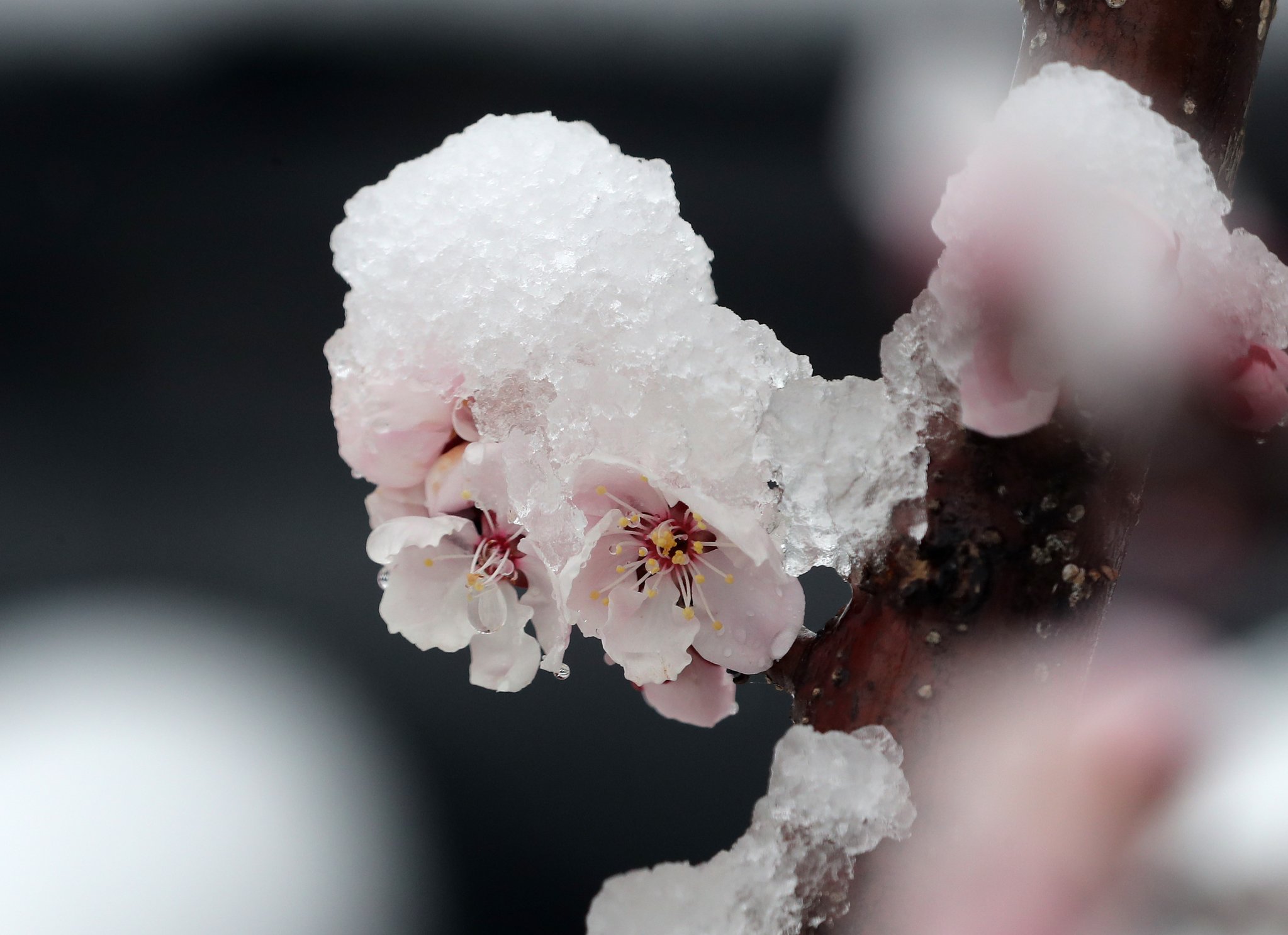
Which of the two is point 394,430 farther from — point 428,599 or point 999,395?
point 999,395

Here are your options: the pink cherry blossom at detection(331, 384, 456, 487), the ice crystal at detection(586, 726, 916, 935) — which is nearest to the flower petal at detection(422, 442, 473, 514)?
the pink cherry blossom at detection(331, 384, 456, 487)

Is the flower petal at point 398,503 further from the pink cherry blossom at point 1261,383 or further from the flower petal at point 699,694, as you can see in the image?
the pink cherry blossom at point 1261,383

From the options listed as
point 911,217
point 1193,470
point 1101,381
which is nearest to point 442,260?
point 1101,381

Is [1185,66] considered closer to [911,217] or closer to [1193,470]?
[1193,470]

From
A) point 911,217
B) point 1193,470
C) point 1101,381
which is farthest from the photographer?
point 911,217

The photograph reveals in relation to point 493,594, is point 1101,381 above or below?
above

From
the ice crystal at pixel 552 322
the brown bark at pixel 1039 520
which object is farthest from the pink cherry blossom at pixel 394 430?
the brown bark at pixel 1039 520

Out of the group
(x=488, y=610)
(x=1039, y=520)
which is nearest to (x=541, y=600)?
(x=488, y=610)
